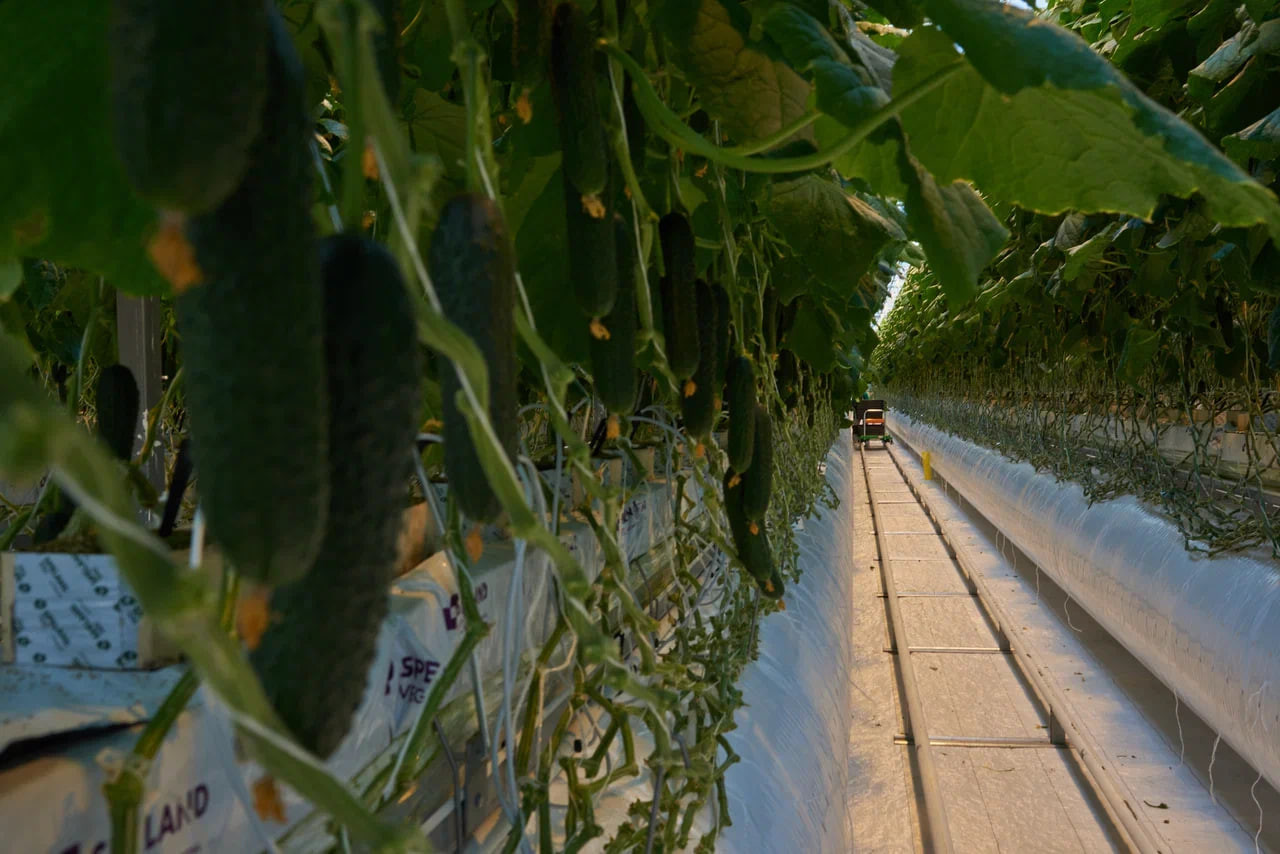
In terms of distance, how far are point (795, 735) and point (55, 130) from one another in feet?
4.20

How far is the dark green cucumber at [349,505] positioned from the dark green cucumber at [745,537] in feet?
2.17

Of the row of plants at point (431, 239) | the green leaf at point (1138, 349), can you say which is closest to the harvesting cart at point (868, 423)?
the green leaf at point (1138, 349)

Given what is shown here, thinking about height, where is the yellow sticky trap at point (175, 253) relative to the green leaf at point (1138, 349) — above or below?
above

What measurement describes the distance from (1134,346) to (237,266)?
3272 millimetres

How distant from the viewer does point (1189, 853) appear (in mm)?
2555

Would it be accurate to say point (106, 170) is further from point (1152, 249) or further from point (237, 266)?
point (1152, 249)

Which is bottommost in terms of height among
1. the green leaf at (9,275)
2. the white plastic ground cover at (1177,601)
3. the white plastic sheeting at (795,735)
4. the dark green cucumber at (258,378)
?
the white plastic ground cover at (1177,601)

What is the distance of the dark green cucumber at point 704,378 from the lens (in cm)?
71

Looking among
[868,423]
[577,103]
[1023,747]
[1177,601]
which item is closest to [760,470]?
[577,103]

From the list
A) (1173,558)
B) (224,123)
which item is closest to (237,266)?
(224,123)

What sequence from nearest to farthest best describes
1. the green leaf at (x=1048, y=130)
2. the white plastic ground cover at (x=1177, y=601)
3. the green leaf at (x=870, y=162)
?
the green leaf at (x=1048, y=130) < the green leaf at (x=870, y=162) < the white plastic ground cover at (x=1177, y=601)

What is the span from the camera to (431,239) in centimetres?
29

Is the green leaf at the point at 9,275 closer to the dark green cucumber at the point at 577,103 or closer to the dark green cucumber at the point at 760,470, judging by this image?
the dark green cucumber at the point at 577,103

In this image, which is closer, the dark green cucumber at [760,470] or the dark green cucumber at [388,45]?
the dark green cucumber at [388,45]
